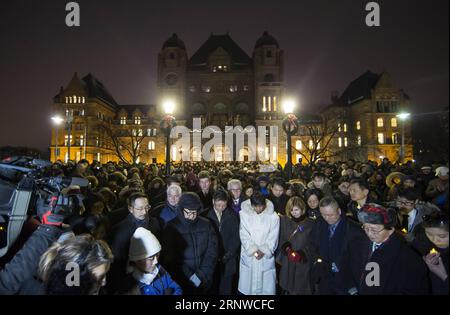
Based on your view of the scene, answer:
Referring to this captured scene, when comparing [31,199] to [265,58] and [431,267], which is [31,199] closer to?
[431,267]

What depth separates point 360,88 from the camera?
206ft

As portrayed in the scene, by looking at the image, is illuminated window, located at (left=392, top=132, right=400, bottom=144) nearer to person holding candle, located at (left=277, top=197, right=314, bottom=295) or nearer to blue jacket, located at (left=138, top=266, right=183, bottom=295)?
person holding candle, located at (left=277, top=197, right=314, bottom=295)

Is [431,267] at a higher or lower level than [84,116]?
lower

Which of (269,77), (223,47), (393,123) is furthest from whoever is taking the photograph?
(223,47)

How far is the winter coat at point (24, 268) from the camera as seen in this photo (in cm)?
264

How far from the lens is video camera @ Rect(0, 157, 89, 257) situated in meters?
3.28

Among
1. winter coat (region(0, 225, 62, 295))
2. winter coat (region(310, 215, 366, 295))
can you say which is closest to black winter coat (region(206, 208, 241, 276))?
winter coat (region(310, 215, 366, 295))

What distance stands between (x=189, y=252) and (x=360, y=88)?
68294 mm

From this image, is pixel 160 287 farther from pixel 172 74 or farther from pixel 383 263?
pixel 172 74

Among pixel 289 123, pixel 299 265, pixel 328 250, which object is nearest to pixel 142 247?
pixel 299 265

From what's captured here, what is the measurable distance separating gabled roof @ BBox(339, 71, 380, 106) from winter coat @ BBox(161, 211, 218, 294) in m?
63.9

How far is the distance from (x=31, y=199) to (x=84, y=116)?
64.4 meters

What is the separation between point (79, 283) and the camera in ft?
7.82
